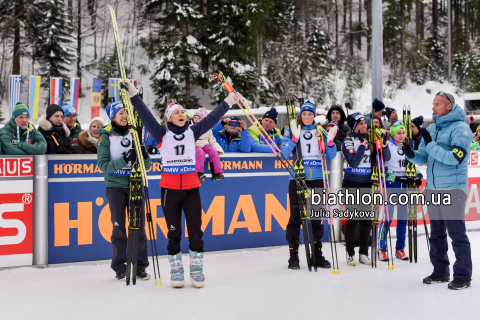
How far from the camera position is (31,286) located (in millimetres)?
4273

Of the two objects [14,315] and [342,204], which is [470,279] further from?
[14,315]

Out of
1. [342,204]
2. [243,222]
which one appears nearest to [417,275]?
[342,204]

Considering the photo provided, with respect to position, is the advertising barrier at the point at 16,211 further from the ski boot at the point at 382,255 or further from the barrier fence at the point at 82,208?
the ski boot at the point at 382,255

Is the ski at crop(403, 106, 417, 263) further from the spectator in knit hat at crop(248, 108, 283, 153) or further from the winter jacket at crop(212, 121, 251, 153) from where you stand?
the winter jacket at crop(212, 121, 251, 153)

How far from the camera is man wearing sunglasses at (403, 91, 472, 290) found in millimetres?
4102

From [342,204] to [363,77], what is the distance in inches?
1118

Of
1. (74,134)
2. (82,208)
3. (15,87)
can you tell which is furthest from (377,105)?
(15,87)

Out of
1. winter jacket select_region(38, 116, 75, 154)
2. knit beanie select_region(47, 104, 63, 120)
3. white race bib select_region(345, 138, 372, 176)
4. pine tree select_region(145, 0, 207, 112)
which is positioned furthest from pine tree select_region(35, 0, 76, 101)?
white race bib select_region(345, 138, 372, 176)

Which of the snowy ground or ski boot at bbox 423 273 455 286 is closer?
the snowy ground

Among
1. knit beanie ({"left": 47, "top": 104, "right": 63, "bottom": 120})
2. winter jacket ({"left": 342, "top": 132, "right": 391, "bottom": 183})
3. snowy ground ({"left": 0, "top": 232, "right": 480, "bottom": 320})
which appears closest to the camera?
snowy ground ({"left": 0, "top": 232, "right": 480, "bottom": 320})

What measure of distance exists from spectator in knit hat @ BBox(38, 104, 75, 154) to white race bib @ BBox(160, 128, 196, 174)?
2011mm

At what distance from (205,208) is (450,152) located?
284 centimetres

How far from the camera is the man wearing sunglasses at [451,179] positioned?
410 cm

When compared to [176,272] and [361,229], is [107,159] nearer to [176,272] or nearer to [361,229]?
[176,272]
